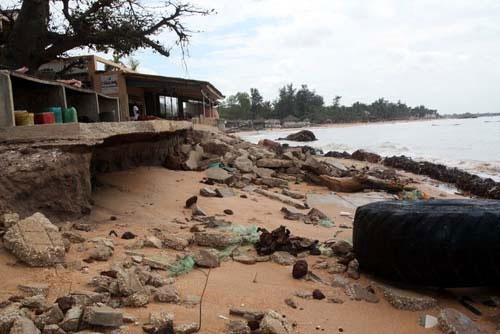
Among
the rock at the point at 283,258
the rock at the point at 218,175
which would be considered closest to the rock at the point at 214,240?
the rock at the point at 283,258

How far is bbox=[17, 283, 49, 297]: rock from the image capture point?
3158mm

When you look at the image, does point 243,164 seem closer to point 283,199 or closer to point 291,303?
point 283,199

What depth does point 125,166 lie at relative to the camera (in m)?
7.73

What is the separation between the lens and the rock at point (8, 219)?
164 inches

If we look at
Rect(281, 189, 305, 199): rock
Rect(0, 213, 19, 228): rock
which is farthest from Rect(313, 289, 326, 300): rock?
Rect(281, 189, 305, 199): rock

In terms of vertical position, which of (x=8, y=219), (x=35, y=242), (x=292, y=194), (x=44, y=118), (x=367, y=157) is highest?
(x=44, y=118)

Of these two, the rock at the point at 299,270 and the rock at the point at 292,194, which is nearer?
the rock at the point at 299,270

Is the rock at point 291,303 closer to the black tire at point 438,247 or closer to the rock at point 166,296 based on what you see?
the rock at point 166,296

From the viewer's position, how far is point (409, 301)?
11.5 feet

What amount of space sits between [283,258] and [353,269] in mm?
655

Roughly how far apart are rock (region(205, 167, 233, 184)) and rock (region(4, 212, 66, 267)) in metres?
5.05

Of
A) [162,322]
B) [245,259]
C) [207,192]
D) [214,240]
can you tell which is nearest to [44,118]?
[214,240]

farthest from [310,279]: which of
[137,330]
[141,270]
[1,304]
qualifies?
[1,304]

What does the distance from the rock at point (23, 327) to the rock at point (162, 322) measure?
64cm
